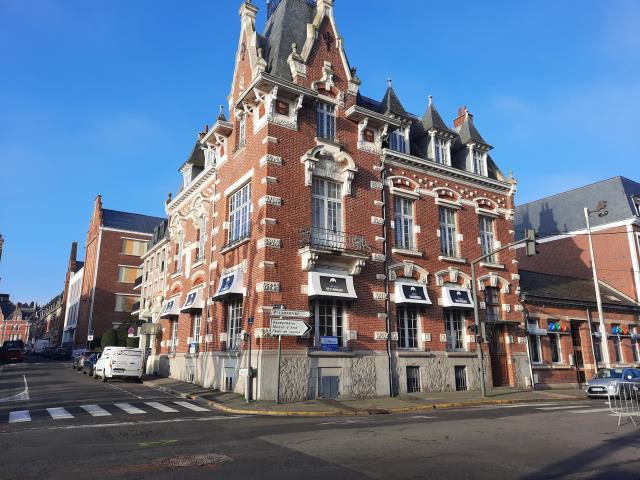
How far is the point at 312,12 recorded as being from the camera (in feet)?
79.0

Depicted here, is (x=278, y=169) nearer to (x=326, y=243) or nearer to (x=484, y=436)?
(x=326, y=243)

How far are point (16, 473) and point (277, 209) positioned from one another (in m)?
13.1

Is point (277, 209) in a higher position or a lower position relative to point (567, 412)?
higher

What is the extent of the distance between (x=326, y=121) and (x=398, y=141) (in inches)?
188

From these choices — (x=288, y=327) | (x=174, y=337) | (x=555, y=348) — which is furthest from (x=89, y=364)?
(x=555, y=348)

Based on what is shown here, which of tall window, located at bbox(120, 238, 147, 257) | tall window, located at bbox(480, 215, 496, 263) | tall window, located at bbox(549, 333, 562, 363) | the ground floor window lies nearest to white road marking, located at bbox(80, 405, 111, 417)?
the ground floor window

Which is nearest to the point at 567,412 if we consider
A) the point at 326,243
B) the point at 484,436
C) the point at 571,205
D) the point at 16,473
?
the point at 484,436

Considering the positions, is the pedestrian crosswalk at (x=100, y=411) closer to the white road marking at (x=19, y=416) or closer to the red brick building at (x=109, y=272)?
the white road marking at (x=19, y=416)

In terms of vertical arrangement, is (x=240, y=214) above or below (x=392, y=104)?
below

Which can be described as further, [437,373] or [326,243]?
[437,373]

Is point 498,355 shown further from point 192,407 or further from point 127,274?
point 127,274

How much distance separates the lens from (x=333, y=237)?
2011 centimetres

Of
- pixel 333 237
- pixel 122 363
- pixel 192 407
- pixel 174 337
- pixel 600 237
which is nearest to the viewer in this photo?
pixel 192 407

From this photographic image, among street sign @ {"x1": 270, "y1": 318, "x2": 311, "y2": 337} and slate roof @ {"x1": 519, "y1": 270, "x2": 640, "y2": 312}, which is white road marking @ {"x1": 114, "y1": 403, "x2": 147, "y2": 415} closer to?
street sign @ {"x1": 270, "y1": 318, "x2": 311, "y2": 337}
